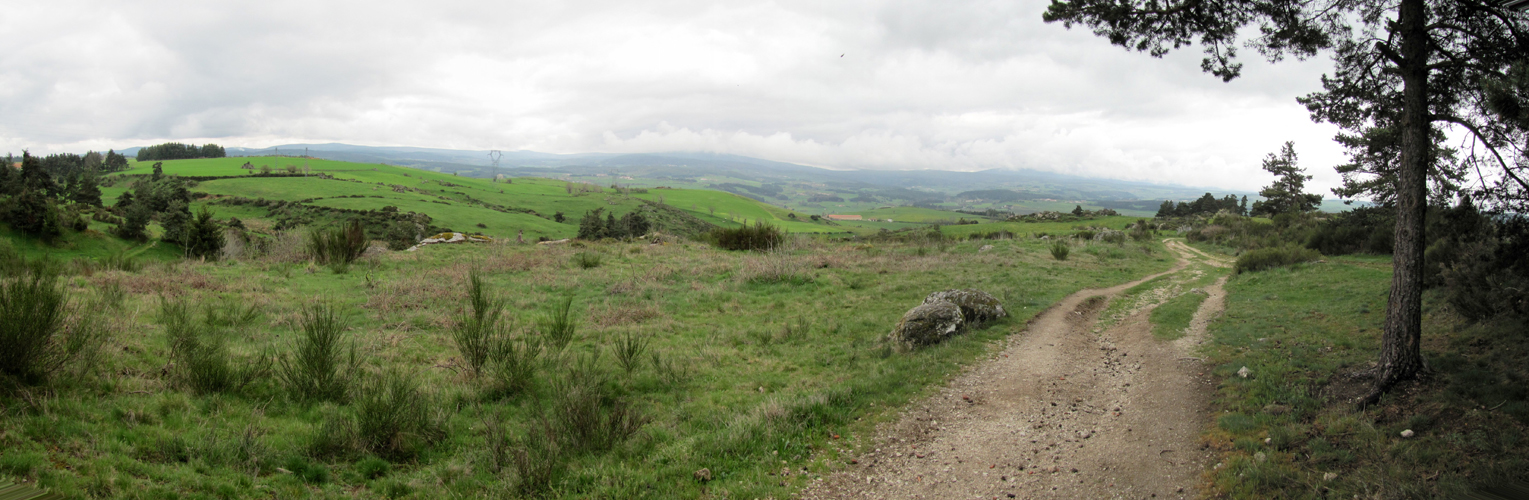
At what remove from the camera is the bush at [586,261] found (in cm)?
2016

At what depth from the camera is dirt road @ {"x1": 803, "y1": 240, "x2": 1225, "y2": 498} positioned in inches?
215

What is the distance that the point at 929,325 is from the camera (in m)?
10.6

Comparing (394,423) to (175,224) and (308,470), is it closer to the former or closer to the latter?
(308,470)

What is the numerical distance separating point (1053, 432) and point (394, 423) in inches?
296

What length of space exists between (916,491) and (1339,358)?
6.88m

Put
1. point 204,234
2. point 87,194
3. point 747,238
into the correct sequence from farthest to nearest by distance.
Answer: point 87,194 → point 747,238 → point 204,234

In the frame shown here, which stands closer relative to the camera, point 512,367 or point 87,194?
point 512,367

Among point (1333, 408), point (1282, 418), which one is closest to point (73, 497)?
point (1282, 418)

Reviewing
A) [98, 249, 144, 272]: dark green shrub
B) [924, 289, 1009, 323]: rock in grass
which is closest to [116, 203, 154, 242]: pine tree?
[98, 249, 144, 272]: dark green shrub

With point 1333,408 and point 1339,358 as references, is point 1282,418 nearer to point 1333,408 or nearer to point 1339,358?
point 1333,408

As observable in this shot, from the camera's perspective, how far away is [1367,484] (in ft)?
14.2

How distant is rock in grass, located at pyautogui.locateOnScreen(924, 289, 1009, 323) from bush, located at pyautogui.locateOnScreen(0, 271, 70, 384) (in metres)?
12.3

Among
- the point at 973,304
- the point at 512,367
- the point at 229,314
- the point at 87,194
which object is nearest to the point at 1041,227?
the point at 973,304

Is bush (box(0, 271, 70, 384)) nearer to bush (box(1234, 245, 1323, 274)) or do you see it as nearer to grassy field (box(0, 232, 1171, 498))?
grassy field (box(0, 232, 1171, 498))
